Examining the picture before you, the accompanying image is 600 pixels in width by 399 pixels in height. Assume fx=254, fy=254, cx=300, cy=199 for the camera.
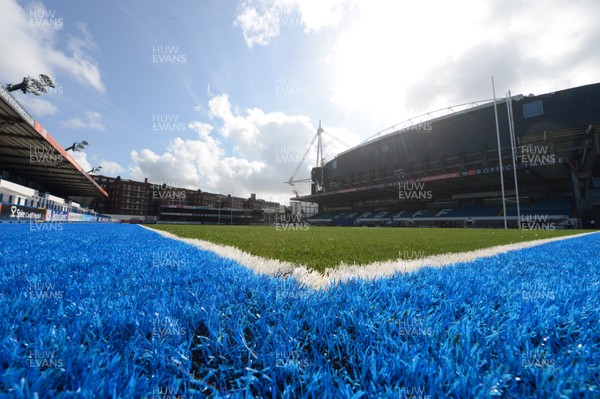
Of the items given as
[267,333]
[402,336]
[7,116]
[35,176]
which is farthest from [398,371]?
[35,176]

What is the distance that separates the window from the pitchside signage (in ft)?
162

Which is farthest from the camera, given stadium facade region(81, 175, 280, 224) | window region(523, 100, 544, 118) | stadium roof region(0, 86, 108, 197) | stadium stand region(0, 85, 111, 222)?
stadium facade region(81, 175, 280, 224)

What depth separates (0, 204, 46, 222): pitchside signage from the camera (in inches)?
536

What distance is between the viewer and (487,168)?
31.8 metres

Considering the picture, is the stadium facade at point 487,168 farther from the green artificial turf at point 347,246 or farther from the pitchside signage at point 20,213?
the pitchside signage at point 20,213

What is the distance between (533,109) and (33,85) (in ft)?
160

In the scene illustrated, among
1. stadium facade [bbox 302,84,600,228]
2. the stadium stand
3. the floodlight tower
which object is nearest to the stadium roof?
the stadium stand

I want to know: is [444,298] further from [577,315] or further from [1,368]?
[1,368]

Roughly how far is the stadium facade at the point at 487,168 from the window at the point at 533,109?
0.11 m

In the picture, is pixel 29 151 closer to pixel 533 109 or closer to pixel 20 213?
pixel 20 213

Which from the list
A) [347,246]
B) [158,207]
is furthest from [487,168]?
[158,207]

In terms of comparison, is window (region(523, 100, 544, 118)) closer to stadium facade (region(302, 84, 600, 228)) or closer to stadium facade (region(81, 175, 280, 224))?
stadium facade (region(302, 84, 600, 228))

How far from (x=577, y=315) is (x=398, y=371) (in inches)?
44.4

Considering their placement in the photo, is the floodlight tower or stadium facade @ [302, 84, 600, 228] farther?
stadium facade @ [302, 84, 600, 228]
